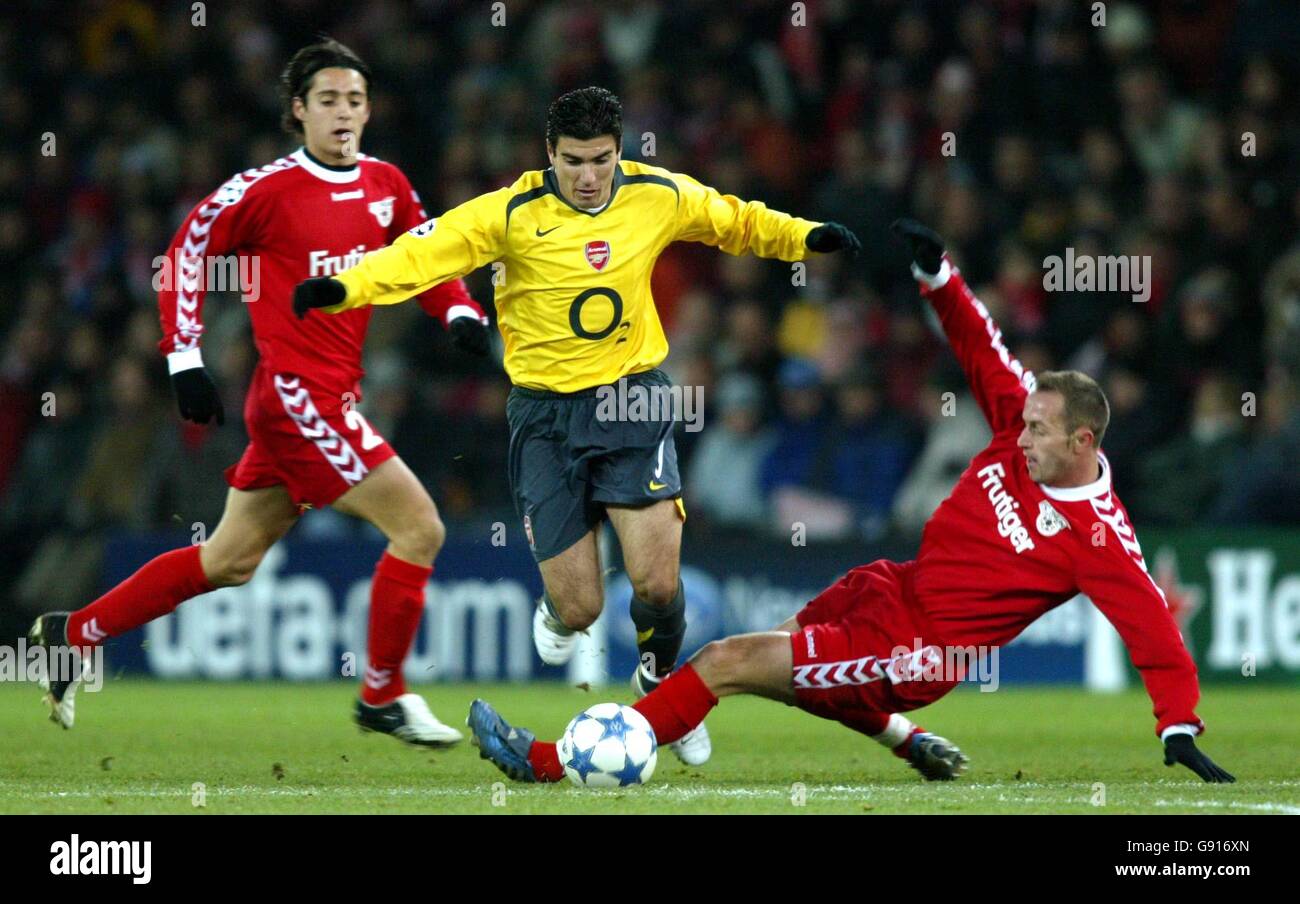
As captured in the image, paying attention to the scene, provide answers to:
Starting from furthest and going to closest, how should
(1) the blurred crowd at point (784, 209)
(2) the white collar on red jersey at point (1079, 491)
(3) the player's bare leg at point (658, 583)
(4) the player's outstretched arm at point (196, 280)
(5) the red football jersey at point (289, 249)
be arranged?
(1) the blurred crowd at point (784, 209), (5) the red football jersey at point (289, 249), (4) the player's outstretched arm at point (196, 280), (3) the player's bare leg at point (658, 583), (2) the white collar on red jersey at point (1079, 491)

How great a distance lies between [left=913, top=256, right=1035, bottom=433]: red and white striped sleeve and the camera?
6.39m

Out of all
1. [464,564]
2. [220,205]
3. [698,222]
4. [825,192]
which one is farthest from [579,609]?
[825,192]

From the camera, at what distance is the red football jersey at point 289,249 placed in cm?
705

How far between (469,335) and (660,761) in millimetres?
1656

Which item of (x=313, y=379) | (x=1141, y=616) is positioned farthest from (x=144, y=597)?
(x=1141, y=616)

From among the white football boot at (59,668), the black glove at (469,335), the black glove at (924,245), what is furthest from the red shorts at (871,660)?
the white football boot at (59,668)

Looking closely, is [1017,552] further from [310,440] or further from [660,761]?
[310,440]

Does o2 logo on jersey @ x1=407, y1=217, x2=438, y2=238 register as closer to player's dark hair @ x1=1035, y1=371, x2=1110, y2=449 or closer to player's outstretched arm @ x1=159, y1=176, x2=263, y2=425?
player's outstretched arm @ x1=159, y1=176, x2=263, y2=425

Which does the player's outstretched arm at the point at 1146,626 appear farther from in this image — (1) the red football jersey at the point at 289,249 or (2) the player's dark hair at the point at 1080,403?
(1) the red football jersey at the point at 289,249

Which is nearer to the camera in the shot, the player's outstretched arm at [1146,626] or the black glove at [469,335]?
the player's outstretched arm at [1146,626]

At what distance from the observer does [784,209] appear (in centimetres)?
1270

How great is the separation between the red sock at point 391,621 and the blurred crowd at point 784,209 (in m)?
4.65

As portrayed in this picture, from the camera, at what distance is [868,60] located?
13500 millimetres

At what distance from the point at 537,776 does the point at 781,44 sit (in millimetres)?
8638
